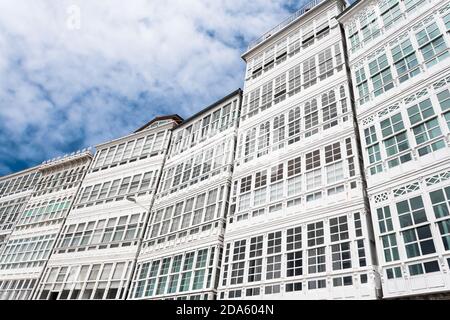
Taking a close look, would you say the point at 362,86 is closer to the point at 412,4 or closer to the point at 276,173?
the point at 412,4

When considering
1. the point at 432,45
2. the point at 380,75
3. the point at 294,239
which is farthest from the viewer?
the point at 380,75

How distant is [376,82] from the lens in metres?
17.6

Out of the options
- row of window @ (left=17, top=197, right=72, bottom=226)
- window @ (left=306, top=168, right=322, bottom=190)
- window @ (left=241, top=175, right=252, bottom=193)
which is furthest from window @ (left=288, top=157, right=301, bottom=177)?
row of window @ (left=17, top=197, right=72, bottom=226)

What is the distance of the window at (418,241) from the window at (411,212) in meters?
0.32

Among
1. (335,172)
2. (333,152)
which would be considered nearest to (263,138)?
(333,152)

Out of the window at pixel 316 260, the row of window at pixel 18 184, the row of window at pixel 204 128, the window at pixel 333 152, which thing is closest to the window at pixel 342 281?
the window at pixel 316 260

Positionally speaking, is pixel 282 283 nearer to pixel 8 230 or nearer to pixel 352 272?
pixel 352 272

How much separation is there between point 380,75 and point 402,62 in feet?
3.66

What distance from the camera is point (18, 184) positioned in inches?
1558

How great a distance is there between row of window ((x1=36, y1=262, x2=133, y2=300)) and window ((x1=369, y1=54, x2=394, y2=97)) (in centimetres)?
1801

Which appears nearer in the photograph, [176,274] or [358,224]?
[358,224]

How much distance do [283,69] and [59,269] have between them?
21.4 meters

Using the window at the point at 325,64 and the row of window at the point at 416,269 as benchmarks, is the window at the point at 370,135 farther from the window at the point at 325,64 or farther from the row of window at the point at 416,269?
the row of window at the point at 416,269

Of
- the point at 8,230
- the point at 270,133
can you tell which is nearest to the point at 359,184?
the point at 270,133
